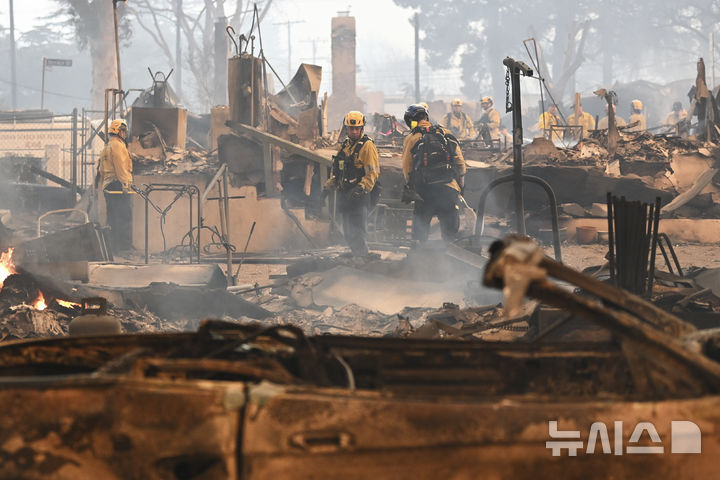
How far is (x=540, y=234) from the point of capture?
14.2m

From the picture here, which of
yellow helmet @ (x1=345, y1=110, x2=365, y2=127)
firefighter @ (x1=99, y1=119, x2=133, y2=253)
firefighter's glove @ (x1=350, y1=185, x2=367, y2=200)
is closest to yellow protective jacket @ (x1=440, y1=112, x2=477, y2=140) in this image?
firefighter @ (x1=99, y1=119, x2=133, y2=253)

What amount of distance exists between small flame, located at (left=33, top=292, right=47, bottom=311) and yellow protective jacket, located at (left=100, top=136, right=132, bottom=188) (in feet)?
17.9

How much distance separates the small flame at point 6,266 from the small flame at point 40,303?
0.40 metres

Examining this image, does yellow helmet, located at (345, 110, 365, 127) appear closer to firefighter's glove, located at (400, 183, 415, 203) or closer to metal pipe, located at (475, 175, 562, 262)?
firefighter's glove, located at (400, 183, 415, 203)

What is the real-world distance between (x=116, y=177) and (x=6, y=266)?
5281mm

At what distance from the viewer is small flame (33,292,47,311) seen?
7.94 meters

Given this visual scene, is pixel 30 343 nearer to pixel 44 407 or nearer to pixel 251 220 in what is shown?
pixel 44 407

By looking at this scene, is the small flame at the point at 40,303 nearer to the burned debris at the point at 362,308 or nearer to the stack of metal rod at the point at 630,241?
the burned debris at the point at 362,308

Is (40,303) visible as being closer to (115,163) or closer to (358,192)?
(358,192)

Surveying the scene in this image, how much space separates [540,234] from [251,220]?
5.27 meters

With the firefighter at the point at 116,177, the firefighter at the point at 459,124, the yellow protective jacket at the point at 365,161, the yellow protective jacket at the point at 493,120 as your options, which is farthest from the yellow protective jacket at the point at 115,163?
the yellow protective jacket at the point at 493,120

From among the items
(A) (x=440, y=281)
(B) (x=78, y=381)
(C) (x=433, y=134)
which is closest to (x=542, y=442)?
(B) (x=78, y=381)

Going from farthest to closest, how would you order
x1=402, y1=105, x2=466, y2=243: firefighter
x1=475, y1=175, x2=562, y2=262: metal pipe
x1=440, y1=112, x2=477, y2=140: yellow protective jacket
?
x1=440, y1=112, x2=477, y2=140: yellow protective jacket → x1=402, y1=105, x2=466, y2=243: firefighter → x1=475, y1=175, x2=562, y2=262: metal pipe

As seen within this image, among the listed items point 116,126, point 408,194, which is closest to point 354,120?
point 408,194
